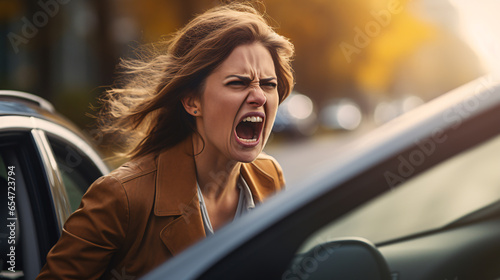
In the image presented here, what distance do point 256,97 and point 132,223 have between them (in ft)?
1.74

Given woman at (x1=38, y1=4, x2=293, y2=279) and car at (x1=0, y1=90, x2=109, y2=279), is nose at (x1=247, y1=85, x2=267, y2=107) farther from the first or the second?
car at (x1=0, y1=90, x2=109, y2=279)

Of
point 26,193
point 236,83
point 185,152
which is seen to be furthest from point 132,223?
point 26,193

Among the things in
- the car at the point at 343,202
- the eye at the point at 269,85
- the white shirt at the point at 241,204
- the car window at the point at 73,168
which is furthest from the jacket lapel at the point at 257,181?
the car window at the point at 73,168

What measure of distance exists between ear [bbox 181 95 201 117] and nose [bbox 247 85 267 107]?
185 millimetres

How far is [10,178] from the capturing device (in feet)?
7.27

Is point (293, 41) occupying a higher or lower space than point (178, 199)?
higher

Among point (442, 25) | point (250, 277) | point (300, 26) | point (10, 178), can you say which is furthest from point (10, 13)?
point (442, 25)

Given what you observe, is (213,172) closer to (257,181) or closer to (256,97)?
(257,181)

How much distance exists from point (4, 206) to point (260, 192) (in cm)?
95

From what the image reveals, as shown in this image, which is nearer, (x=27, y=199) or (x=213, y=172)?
(x=213, y=172)

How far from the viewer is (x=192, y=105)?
74.8 inches

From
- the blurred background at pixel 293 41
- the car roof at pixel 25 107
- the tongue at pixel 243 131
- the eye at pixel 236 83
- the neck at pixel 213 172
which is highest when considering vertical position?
the blurred background at pixel 293 41

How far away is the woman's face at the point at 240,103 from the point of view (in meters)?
1.80

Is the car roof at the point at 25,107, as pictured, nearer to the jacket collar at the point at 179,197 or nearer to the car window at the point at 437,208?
the jacket collar at the point at 179,197
